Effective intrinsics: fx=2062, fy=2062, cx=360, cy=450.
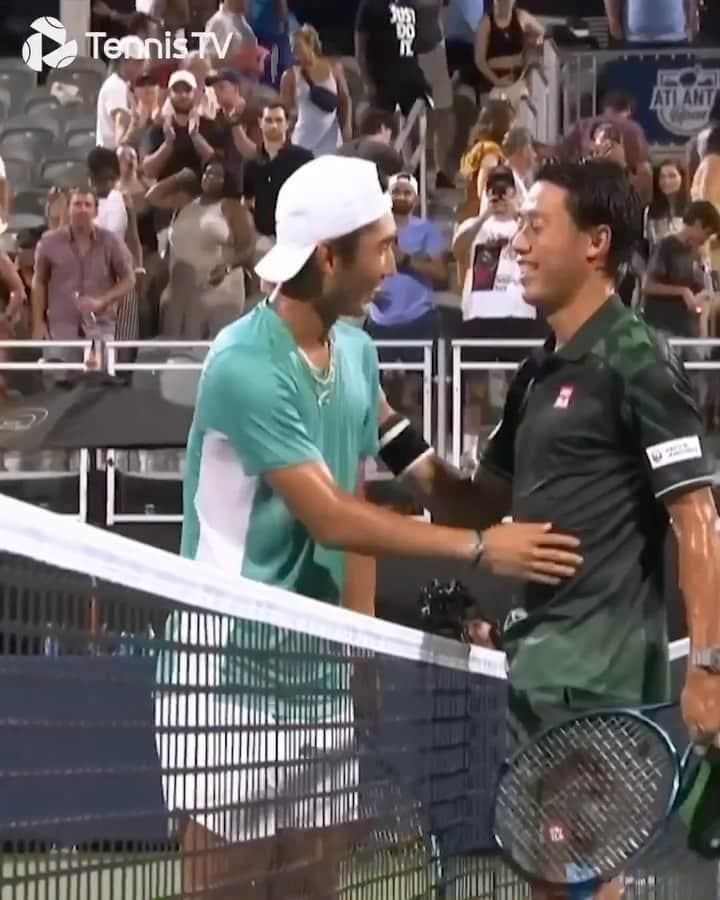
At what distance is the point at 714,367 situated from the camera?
30.2ft

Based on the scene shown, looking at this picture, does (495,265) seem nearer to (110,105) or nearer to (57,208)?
(57,208)

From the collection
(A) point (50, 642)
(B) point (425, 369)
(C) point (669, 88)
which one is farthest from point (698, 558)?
(C) point (669, 88)

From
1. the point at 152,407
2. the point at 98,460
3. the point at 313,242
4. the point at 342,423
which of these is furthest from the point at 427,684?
the point at 98,460

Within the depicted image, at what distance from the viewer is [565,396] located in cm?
317

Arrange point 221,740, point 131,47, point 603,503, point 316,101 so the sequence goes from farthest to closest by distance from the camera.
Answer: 1. point 131,47
2. point 316,101
3. point 603,503
4. point 221,740

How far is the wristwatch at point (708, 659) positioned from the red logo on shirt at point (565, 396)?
0.44 meters

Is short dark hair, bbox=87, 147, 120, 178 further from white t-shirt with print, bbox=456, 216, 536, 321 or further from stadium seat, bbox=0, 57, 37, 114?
stadium seat, bbox=0, 57, 37, 114

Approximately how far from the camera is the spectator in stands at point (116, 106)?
41.2 ft

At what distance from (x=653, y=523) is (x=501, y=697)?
3.21ft

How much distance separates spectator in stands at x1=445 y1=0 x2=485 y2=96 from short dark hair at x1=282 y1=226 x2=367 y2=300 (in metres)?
9.91

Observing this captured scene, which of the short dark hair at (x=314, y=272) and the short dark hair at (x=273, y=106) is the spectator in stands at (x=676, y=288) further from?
the short dark hair at (x=314, y=272)

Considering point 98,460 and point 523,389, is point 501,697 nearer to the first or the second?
point 523,389

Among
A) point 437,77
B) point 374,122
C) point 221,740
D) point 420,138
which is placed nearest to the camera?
point 221,740

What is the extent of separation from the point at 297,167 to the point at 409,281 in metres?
1.38
